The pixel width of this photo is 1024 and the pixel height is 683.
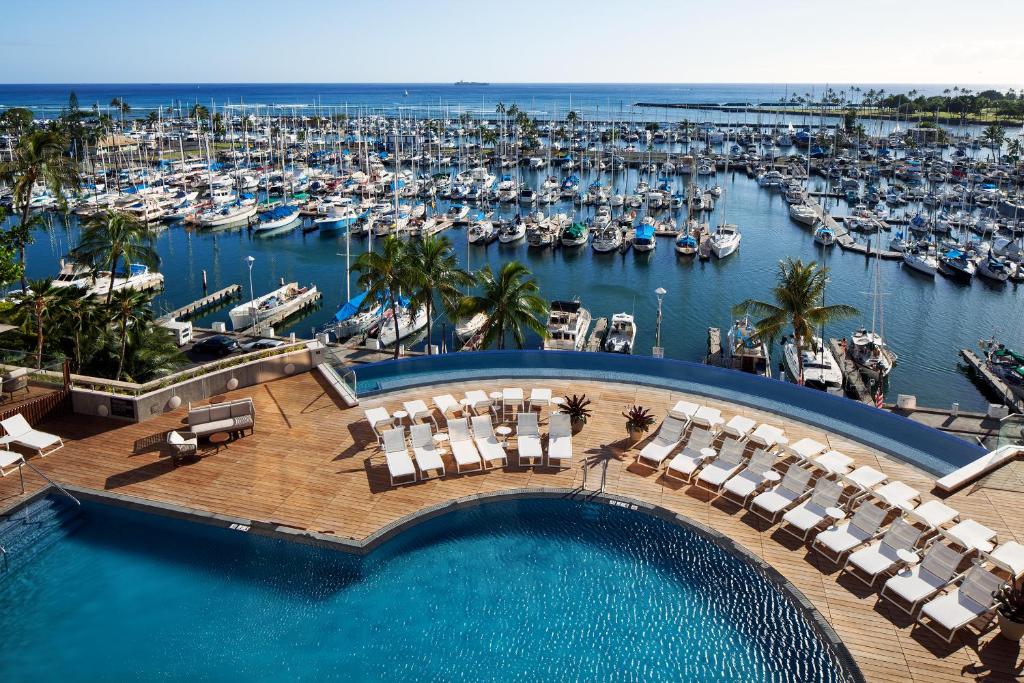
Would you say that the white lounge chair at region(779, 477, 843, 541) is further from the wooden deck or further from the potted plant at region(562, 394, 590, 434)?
the potted plant at region(562, 394, 590, 434)

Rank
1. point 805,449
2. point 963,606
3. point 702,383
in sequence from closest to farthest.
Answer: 1. point 963,606
2. point 805,449
3. point 702,383

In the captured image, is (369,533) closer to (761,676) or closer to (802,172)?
(761,676)

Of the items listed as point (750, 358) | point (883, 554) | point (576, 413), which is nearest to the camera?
point (883, 554)

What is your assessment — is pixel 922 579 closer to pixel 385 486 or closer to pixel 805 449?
pixel 805 449

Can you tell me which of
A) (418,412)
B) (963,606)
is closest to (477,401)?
(418,412)

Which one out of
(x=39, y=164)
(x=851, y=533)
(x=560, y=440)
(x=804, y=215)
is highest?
(x=39, y=164)

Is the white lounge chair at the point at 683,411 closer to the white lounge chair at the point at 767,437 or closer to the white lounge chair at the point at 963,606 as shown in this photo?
the white lounge chair at the point at 767,437

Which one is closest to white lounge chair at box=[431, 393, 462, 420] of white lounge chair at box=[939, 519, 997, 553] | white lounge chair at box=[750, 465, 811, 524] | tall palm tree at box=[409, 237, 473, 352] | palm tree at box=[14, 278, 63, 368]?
white lounge chair at box=[750, 465, 811, 524]
